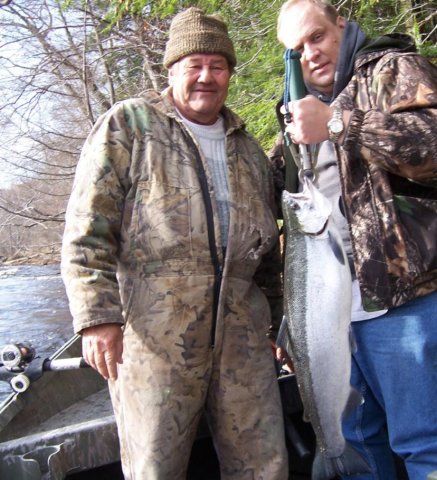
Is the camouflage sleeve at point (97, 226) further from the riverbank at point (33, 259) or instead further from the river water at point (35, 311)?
the riverbank at point (33, 259)

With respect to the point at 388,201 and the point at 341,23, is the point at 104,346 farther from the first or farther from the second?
the point at 341,23

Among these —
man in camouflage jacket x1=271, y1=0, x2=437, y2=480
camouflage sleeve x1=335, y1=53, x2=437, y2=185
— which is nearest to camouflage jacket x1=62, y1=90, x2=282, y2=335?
man in camouflage jacket x1=271, y1=0, x2=437, y2=480

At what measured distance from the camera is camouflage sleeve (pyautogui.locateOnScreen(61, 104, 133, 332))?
2668 millimetres

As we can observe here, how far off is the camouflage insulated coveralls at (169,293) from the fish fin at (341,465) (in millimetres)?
184

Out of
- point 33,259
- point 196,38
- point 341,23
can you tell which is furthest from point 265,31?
point 33,259

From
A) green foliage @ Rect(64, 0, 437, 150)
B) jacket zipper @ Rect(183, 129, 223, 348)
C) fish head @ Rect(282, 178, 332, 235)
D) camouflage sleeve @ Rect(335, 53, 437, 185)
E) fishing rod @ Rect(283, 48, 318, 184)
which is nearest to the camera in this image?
camouflage sleeve @ Rect(335, 53, 437, 185)

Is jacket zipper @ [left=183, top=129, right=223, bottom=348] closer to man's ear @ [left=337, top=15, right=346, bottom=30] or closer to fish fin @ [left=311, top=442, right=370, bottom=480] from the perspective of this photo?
fish fin @ [left=311, top=442, right=370, bottom=480]

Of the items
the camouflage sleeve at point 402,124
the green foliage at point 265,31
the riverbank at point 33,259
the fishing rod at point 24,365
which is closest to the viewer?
the camouflage sleeve at point 402,124

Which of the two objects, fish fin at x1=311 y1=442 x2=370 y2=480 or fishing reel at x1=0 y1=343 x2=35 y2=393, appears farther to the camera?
fishing reel at x1=0 y1=343 x2=35 y2=393

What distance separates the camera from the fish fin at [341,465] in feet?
9.32

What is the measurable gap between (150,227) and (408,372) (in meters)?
1.35

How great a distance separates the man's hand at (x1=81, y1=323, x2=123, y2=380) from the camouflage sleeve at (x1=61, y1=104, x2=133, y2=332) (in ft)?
0.14

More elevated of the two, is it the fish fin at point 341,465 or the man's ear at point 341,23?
the man's ear at point 341,23

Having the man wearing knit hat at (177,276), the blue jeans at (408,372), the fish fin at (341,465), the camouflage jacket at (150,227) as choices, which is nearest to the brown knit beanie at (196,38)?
the man wearing knit hat at (177,276)
